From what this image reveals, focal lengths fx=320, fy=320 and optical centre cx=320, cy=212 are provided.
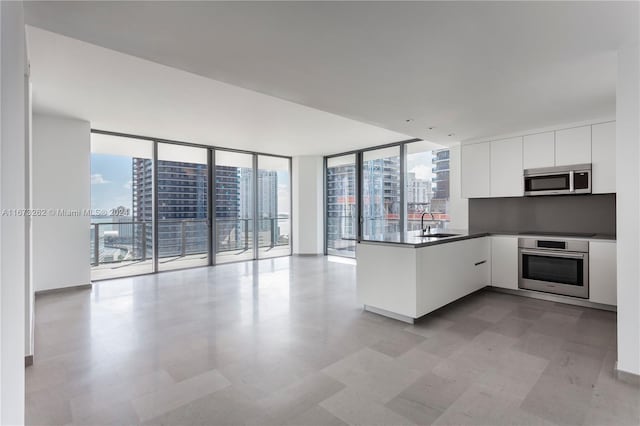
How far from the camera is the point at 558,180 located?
4.23m

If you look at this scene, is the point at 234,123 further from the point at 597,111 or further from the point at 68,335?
the point at 597,111

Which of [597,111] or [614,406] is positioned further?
[597,111]

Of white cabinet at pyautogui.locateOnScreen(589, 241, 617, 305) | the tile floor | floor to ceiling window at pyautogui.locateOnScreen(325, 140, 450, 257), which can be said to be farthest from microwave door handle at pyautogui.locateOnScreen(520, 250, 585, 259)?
floor to ceiling window at pyautogui.locateOnScreen(325, 140, 450, 257)

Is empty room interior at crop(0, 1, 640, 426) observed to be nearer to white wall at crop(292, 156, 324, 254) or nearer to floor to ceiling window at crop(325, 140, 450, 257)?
floor to ceiling window at crop(325, 140, 450, 257)

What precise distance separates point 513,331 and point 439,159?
3575 millimetres

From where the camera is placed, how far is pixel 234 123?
5207 mm

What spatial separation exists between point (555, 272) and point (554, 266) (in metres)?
0.08

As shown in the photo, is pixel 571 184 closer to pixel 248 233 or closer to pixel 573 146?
pixel 573 146

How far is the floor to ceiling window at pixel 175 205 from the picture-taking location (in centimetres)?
593

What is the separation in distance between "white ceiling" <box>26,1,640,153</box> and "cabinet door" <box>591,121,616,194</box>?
0.48 metres

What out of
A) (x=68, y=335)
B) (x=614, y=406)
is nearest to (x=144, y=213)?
(x=68, y=335)

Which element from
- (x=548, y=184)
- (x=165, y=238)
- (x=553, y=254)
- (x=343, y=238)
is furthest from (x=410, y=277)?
(x=165, y=238)

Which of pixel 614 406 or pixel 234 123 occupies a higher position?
pixel 234 123

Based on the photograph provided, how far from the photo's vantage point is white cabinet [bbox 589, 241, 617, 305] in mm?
3648
